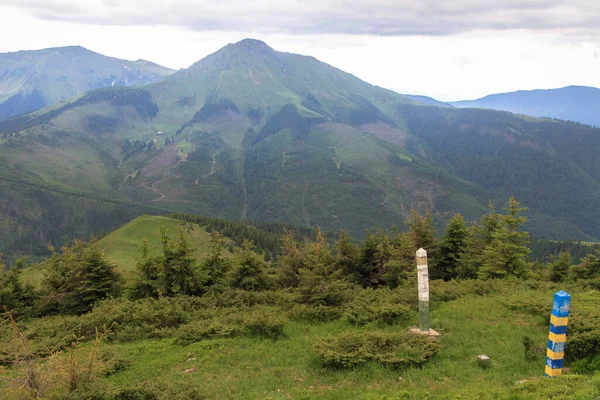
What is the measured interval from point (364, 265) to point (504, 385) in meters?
30.3

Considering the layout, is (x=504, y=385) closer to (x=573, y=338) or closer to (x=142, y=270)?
(x=573, y=338)

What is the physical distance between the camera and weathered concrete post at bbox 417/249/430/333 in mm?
16562

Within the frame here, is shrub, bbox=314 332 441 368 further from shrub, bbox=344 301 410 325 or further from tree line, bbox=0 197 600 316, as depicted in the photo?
tree line, bbox=0 197 600 316

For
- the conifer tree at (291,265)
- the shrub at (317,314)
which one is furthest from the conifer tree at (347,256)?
the shrub at (317,314)

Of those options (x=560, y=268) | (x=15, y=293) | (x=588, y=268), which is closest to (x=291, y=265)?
(x=15, y=293)

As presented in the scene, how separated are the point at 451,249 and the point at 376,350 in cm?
3027

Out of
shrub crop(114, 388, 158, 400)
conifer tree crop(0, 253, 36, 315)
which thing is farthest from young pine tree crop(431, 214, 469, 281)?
conifer tree crop(0, 253, 36, 315)

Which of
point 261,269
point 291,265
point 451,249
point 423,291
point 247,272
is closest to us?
point 423,291

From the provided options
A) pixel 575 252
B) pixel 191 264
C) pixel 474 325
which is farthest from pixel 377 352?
pixel 575 252

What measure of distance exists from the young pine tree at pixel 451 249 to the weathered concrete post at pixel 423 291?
25866 mm

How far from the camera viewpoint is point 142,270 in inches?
1225

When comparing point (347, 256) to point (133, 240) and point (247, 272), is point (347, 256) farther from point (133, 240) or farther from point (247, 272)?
point (133, 240)

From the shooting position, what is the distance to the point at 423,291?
1669cm

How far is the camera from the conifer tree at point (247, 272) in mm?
33188
